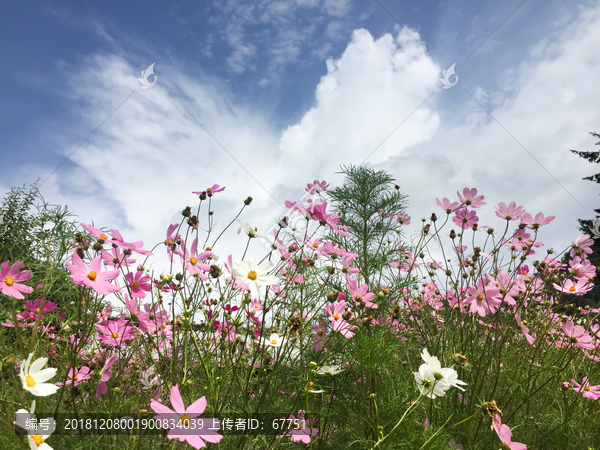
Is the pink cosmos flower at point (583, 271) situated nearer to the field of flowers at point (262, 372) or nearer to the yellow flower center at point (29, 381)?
the field of flowers at point (262, 372)

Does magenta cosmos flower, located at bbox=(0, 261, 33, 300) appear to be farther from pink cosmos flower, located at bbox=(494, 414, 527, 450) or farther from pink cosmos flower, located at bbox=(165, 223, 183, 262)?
pink cosmos flower, located at bbox=(494, 414, 527, 450)

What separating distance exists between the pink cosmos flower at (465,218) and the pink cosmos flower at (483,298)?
358 mm

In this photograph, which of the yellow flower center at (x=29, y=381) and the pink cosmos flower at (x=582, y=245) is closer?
the yellow flower center at (x=29, y=381)

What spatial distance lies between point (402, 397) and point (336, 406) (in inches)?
9.6

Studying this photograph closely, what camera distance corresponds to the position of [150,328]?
1.19 metres

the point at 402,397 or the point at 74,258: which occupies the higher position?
the point at 74,258

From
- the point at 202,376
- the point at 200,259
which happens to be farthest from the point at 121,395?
the point at 200,259

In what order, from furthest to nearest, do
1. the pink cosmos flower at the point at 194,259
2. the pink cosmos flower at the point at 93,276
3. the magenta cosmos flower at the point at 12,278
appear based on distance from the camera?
the pink cosmos flower at the point at 194,259 → the magenta cosmos flower at the point at 12,278 → the pink cosmos flower at the point at 93,276

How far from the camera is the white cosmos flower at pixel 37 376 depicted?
0.71 meters

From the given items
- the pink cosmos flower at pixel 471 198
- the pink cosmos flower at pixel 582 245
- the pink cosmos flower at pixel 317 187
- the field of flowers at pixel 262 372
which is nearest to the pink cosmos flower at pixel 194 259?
the field of flowers at pixel 262 372

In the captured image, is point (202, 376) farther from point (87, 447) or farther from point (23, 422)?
point (23, 422)

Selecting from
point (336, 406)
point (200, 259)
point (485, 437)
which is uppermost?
point (200, 259)

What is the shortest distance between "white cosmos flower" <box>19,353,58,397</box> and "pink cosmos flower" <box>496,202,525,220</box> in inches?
67.3

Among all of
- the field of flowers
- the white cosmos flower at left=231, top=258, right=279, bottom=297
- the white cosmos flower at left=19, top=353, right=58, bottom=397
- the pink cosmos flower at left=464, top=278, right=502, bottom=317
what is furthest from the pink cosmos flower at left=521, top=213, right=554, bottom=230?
the white cosmos flower at left=19, top=353, right=58, bottom=397
